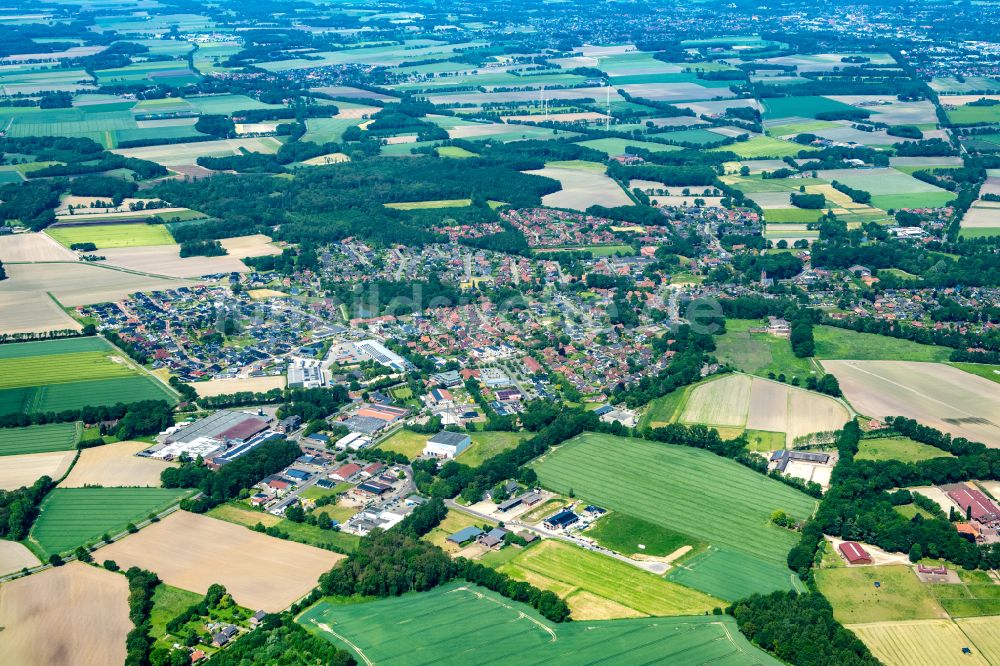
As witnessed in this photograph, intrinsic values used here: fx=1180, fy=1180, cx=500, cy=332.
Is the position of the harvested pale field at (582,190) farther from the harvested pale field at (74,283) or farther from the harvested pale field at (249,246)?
the harvested pale field at (74,283)

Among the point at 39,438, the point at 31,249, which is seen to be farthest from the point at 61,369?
the point at 31,249

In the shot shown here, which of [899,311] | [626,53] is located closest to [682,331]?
[899,311]

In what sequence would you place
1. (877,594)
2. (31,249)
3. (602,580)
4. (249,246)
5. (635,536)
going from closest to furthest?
(877,594) → (602,580) → (635,536) → (31,249) → (249,246)

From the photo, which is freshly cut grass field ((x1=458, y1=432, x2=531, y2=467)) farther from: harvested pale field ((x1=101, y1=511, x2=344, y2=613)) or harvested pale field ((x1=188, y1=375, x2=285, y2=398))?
harvested pale field ((x1=188, y1=375, x2=285, y2=398))

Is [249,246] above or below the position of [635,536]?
above

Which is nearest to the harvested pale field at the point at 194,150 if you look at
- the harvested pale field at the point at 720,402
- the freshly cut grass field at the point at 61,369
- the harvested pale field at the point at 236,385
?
the freshly cut grass field at the point at 61,369

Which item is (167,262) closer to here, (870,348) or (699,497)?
(870,348)
